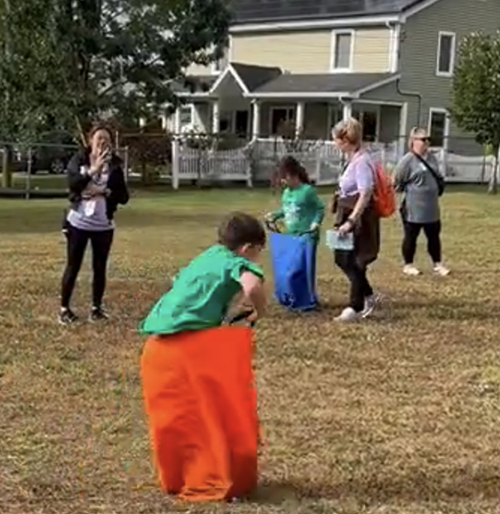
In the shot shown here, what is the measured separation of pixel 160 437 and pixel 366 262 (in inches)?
188

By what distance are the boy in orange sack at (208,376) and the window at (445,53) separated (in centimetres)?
4048

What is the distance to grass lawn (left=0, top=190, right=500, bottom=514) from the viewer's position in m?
5.31

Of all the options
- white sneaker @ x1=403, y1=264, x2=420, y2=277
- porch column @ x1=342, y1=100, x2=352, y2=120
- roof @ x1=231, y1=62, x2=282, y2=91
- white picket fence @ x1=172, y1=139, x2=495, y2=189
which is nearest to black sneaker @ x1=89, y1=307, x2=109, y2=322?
white sneaker @ x1=403, y1=264, x2=420, y2=277

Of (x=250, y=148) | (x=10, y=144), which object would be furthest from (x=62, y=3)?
(x=250, y=148)

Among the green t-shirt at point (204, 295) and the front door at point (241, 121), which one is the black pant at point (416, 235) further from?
the front door at point (241, 121)

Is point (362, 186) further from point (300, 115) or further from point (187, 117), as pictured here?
point (187, 117)

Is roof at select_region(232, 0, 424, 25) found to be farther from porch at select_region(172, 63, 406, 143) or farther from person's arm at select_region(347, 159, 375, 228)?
person's arm at select_region(347, 159, 375, 228)

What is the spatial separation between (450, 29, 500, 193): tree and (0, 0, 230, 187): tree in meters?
7.26

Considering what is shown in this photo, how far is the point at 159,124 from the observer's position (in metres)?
38.3

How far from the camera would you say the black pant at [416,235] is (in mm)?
12984

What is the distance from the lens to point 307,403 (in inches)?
277

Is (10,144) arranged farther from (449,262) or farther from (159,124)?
(449,262)

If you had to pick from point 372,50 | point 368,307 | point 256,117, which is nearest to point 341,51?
A: point 372,50

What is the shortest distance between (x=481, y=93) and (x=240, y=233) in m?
29.6
